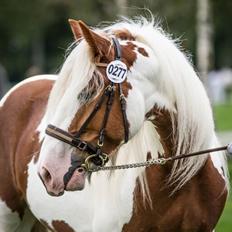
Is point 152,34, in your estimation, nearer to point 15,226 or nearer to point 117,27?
point 117,27

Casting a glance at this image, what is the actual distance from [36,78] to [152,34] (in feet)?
5.88

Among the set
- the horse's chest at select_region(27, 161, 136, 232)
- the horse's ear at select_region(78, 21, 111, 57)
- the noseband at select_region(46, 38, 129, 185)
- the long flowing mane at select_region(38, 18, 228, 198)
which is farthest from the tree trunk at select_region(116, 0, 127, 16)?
the noseband at select_region(46, 38, 129, 185)

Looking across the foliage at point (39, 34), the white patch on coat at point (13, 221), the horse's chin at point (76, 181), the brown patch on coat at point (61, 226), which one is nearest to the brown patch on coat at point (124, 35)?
the horse's chin at point (76, 181)

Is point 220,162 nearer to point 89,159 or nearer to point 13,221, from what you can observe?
point 89,159

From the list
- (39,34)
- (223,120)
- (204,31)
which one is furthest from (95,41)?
(39,34)

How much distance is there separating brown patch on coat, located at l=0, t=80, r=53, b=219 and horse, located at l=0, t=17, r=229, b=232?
31 centimetres

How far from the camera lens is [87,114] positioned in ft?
14.5

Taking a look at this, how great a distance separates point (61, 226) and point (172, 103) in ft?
4.34

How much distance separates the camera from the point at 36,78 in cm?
639

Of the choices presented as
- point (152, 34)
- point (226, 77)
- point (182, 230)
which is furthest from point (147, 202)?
point (226, 77)

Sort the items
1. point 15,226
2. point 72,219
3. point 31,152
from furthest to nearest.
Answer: point 15,226 < point 31,152 < point 72,219

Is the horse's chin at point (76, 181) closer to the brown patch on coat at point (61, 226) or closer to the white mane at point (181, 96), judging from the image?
the white mane at point (181, 96)

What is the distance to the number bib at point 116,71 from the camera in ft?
14.6

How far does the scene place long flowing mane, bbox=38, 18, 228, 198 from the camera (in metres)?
4.72
